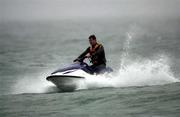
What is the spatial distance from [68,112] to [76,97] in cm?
199

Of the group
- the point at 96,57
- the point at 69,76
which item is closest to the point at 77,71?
the point at 69,76

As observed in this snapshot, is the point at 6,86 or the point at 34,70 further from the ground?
the point at 34,70

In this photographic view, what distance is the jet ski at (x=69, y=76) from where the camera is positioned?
18406 millimetres

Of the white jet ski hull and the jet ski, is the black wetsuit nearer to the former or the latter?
the jet ski

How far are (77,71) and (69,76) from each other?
40 centimetres

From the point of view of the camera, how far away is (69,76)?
18.4 meters

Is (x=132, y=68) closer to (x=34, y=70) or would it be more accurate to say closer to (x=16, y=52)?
(x=34, y=70)

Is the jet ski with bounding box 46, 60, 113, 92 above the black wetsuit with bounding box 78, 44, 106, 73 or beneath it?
beneath

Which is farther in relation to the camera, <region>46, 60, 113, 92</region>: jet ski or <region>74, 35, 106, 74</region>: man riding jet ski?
<region>74, 35, 106, 74</region>: man riding jet ski

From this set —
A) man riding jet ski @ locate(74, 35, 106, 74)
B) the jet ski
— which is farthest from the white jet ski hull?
man riding jet ski @ locate(74, 35, 106, 74)

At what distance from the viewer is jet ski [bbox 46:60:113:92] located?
18.4 meters

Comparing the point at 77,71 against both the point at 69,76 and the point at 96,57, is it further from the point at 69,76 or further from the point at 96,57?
the point at 96,57

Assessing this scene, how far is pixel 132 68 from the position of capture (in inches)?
860

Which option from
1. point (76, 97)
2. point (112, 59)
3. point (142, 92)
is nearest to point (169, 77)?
point (142, 92)
